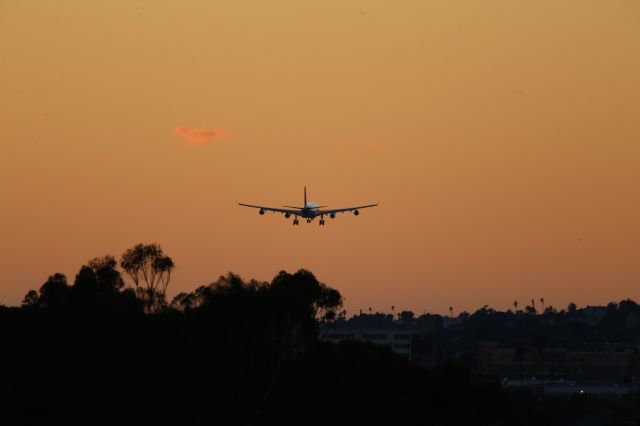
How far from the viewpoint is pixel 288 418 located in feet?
511

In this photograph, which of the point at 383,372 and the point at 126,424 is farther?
the point at 383,372

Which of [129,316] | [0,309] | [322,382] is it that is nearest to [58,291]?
[0,309]

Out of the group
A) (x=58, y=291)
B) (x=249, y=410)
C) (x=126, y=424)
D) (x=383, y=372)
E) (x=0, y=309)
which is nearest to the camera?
(x=126, y=424)

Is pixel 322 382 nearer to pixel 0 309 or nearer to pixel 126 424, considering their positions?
pixel 126 424

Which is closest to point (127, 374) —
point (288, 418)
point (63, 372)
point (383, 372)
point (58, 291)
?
point (63, 372)

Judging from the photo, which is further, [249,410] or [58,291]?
[58,291]

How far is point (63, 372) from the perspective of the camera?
149375mm

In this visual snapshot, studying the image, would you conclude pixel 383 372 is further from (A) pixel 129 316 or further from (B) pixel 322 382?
(A) pixel 129 316

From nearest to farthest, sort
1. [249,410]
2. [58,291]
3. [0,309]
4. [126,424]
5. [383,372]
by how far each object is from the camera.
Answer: [126,424] < [249,410] < [383,372] < [0,309] < [58,291]

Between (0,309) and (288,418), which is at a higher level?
(0,309)

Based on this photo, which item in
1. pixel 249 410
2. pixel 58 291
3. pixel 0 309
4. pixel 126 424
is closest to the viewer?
pixel 126 424

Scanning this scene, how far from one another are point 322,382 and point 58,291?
5027 cm

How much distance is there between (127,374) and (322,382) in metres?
23.3

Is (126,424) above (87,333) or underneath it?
underneath
